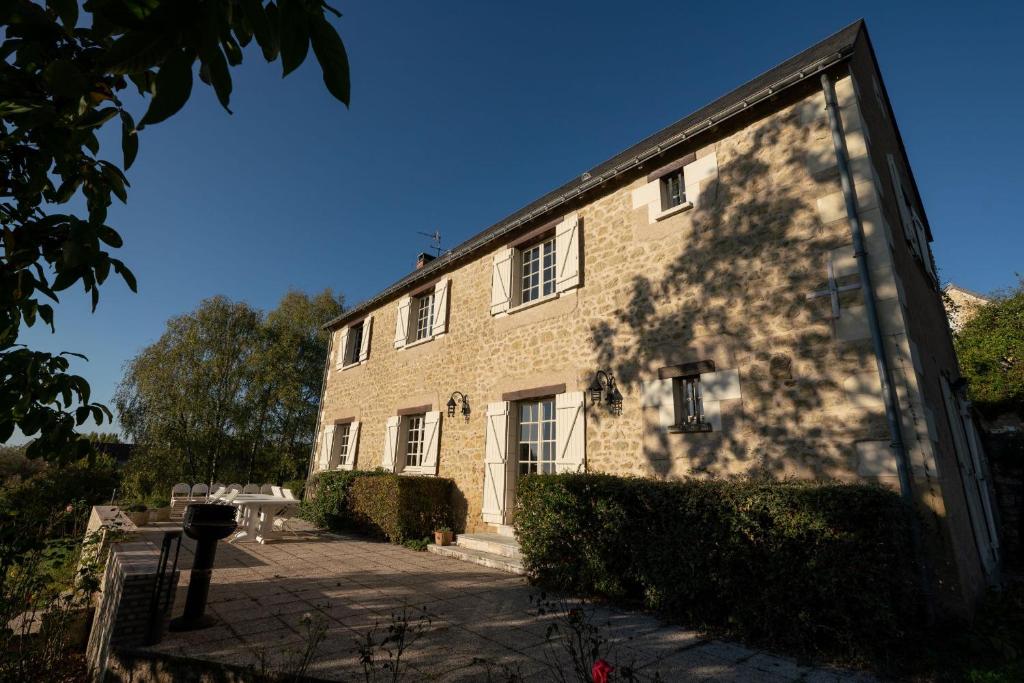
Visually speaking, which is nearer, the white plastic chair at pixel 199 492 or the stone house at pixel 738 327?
the stone house at pixel 738 327

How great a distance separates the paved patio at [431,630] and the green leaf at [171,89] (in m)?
2.93

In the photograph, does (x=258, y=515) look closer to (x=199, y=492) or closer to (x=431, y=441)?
(x=431, y=441)

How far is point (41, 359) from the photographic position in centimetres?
170

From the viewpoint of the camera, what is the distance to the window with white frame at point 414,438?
32.9 ft

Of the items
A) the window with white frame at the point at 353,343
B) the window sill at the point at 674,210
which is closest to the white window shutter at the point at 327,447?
the window with white frame at the point at 353,343

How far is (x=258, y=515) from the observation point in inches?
336

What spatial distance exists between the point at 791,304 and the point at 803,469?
1.69 meters

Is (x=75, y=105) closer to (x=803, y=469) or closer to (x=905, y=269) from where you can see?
(x=803, y=469)

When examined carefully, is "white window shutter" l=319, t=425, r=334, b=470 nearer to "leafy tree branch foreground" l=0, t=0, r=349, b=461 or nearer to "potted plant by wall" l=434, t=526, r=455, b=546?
"potted plant by wall" l=434, t=526, r=455, b=546

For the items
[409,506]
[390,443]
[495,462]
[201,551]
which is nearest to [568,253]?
[495,462]

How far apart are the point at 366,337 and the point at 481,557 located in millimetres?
7545

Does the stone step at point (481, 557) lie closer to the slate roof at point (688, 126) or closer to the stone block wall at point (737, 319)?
the stone block wall at point (737, 319)

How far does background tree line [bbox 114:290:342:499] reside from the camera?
61.3 ft

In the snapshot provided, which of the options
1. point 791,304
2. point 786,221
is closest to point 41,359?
point 791,304
